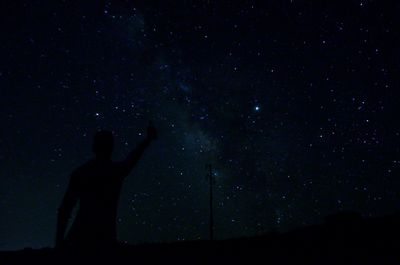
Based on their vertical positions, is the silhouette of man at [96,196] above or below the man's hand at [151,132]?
below

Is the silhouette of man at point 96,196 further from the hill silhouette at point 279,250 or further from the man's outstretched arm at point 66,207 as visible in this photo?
the hill silhouette at point 279,250

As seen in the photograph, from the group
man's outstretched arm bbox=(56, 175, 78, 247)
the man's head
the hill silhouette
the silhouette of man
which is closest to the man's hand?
the silhouette of man

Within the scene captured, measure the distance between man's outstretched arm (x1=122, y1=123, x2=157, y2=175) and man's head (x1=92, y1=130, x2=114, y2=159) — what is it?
0.51 ft

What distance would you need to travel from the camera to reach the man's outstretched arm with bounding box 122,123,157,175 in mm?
2865

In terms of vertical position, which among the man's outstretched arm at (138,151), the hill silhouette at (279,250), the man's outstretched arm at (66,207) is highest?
the man's outstretched arm at (138,151)

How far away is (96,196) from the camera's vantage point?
2693mm

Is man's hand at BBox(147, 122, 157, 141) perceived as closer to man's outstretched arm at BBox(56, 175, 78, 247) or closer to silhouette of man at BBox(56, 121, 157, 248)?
silhouette of man at BBox(56, 121, 157, 248)

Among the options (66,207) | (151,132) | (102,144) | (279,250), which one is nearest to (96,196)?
(66,207)

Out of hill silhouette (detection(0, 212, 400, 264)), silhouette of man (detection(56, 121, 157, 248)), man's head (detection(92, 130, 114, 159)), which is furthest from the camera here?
man's head (detection(92, 130, 114, 159))

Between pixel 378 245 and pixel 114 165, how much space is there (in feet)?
6.37

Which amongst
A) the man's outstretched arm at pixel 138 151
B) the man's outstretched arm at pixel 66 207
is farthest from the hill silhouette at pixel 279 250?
the man's outstretched arm at pixel 138 151

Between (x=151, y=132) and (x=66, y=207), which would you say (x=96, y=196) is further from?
(x=151, y=132)

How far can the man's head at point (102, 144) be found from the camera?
9.20 feet

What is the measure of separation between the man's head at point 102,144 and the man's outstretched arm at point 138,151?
0.51ft
